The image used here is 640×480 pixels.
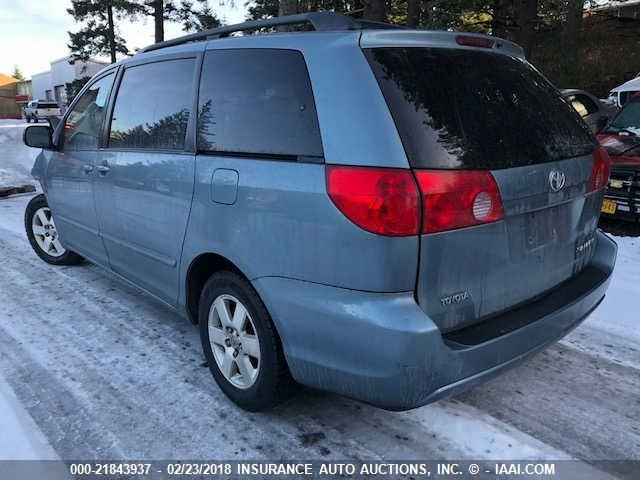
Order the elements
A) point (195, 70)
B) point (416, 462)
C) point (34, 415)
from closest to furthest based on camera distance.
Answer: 1. point (416, 462)
2. point (34, 415)
3. point (195, 70)

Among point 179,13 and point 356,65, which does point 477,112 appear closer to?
point 356,65

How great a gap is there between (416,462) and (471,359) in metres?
0.60

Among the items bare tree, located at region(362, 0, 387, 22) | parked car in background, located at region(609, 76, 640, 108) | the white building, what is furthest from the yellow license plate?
the white building

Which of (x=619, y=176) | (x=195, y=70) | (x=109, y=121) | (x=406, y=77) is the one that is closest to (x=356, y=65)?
(x=406, y=77)

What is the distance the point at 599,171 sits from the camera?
2.83 meters

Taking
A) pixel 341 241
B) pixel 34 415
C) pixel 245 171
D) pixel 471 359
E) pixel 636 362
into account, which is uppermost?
pixel 245 171

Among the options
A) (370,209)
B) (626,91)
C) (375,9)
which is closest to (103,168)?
(370,209)

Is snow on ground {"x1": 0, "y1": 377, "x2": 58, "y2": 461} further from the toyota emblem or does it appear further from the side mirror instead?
the toyota emblem

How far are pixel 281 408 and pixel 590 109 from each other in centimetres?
917

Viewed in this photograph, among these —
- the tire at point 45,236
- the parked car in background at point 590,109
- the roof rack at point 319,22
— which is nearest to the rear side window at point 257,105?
the roof rack at point 319,22

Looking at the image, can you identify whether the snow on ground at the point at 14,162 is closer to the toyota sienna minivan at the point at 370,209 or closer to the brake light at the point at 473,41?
the toyota sienna minivan at the point at 370,209

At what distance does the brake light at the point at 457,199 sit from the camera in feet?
6.62

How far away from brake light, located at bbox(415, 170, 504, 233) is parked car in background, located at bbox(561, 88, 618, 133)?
8.03m

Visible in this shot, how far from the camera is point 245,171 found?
8.17 feet
